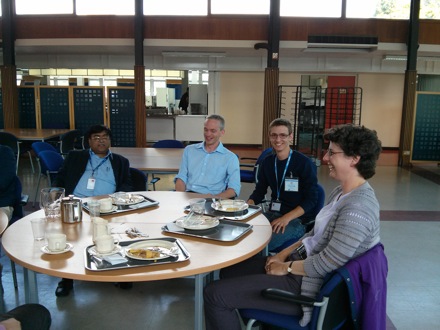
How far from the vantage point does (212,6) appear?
Result: 9.75 metres

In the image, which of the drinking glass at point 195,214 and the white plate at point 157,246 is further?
the drinking glass at point 195,214

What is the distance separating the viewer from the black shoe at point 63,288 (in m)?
2.90

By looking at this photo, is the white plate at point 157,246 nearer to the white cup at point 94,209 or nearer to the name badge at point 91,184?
the white cup at point 94,209

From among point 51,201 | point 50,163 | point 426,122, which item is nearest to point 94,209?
point 51,201

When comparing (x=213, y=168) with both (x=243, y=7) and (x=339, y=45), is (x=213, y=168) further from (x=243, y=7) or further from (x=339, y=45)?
(x=243, y=7)

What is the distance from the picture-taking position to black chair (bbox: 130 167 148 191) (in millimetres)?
3723

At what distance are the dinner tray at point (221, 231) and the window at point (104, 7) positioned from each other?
28.4 feet

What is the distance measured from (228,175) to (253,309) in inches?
64.4

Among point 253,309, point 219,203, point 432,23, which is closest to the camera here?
point 253,309

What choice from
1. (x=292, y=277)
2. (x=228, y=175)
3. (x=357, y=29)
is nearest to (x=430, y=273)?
(x=228, y=175)

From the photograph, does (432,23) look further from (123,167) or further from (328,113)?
(123,167)

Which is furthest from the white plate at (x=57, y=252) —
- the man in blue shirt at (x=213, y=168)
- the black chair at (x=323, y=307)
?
the man in blue shirt at (x=213, y=168)

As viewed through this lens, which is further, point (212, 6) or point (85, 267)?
point (212, 6)

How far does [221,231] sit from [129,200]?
2.72 feet
